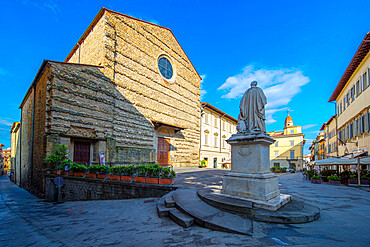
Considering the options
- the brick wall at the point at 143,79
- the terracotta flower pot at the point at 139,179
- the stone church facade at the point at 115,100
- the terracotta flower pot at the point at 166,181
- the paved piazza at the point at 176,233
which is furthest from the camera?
the brick wall at the point at 143,79

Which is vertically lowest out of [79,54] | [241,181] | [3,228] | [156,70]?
[3,228]

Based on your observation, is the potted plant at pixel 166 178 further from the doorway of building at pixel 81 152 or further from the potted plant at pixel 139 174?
the doorway of building at pixel 81 152

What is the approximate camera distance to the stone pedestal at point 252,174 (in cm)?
489

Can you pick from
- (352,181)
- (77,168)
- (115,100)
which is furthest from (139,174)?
(352,181)

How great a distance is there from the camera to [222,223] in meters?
4.06

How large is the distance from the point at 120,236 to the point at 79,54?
21166 mm

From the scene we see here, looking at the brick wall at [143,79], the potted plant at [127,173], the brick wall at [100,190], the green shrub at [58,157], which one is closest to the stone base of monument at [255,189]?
the brick wall at [100,190]

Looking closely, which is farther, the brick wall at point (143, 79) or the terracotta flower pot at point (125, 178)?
the brick wall at point (143, 79)

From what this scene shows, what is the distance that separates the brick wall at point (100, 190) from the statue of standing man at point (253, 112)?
406cm

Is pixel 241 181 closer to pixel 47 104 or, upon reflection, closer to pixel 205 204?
pixel 205 204

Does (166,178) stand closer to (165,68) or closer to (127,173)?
(127,173)

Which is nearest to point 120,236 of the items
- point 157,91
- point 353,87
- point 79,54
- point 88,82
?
point 88,82

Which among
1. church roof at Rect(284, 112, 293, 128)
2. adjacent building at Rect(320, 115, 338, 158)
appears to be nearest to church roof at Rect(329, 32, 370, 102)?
adjacent building at Rect(320, 115, 338, 158)

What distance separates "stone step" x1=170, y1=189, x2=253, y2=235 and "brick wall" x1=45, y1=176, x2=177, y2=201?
2831 mm
